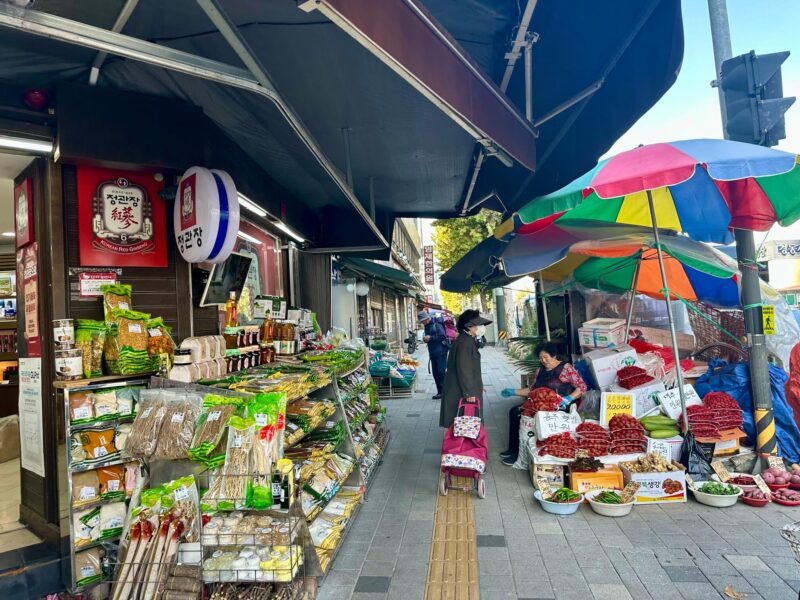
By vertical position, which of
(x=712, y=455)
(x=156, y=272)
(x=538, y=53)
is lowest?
(x=712, y=455)

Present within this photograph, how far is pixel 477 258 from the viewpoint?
8.54m

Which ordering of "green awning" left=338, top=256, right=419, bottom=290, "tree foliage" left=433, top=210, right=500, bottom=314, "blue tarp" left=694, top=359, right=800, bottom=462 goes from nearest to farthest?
1. "blue tarp" left=694, top=359, right=800, bottom=462
2. "green awning" left=338, top=256, right=419, bottom=290
3. "tree foliage" left=433, top=210, right=500, bottom=314

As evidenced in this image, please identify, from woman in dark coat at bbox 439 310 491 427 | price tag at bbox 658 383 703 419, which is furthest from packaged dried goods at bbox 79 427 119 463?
price tag at bbox 658 383 703 419

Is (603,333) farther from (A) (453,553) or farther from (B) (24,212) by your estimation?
(B) (24,212)

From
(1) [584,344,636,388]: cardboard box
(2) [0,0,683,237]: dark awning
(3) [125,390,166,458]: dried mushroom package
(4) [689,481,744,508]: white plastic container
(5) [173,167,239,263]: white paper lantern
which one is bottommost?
(4) [689,481,744,508]: white plastic container

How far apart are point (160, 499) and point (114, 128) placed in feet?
8.80

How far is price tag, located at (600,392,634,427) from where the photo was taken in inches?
211

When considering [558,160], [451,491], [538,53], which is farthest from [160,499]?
[558,160]

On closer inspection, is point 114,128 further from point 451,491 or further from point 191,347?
point 451,491

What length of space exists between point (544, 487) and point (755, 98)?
4611mm

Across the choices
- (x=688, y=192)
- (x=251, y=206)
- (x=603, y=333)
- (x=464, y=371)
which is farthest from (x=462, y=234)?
(x=251, y=206)

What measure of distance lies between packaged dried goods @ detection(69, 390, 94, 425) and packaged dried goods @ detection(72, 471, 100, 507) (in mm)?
376

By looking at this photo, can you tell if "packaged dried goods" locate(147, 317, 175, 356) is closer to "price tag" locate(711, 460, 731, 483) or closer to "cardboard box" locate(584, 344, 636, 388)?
"cardboard box" locate(584, 344, 636, 388)

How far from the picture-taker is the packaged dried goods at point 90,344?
3.22 metres
